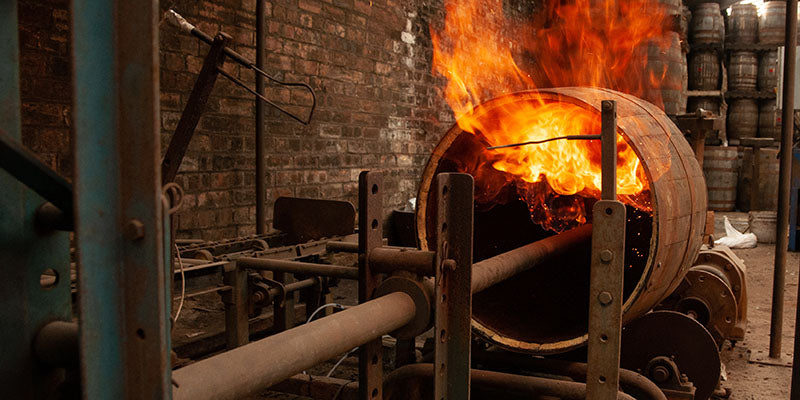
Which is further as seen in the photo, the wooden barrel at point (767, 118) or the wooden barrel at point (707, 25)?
the wooden barrel at point (767, 118)

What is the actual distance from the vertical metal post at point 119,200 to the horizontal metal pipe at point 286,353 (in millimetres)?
200

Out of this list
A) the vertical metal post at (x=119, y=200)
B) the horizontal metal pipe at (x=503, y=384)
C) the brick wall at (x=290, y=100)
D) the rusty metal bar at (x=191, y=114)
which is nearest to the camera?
the vertical metal post at (x=119, y=200)

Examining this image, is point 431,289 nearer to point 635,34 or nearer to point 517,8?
point 635,34

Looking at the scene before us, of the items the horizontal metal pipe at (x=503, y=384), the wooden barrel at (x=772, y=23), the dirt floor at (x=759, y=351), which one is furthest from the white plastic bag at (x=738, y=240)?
the horizontal metal pipe at (x=503, y=384)

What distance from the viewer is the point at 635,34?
970cm

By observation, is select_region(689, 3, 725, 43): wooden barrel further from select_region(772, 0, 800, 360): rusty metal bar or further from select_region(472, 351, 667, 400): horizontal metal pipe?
select_region(472, 351, 667, 400): horizontal metal pipe

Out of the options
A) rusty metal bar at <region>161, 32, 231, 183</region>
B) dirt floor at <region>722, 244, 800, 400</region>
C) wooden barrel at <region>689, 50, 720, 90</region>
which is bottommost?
dirt floor at <region>722, 244, 800, 400</region>

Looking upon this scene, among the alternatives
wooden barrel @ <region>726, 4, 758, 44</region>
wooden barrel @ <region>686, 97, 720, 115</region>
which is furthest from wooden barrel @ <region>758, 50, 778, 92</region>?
wooden barrel @ <region>686, 97, 720, 115</region>

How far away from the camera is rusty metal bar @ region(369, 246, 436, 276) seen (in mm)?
1891

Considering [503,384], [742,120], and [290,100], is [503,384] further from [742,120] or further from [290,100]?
[742,120]

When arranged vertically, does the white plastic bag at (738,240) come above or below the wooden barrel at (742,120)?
below

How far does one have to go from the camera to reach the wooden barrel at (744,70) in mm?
14156

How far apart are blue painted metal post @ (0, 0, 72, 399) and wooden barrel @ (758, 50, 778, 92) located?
15.7 m

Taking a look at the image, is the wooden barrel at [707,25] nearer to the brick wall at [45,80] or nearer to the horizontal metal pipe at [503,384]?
the brick wall at [45,80]
